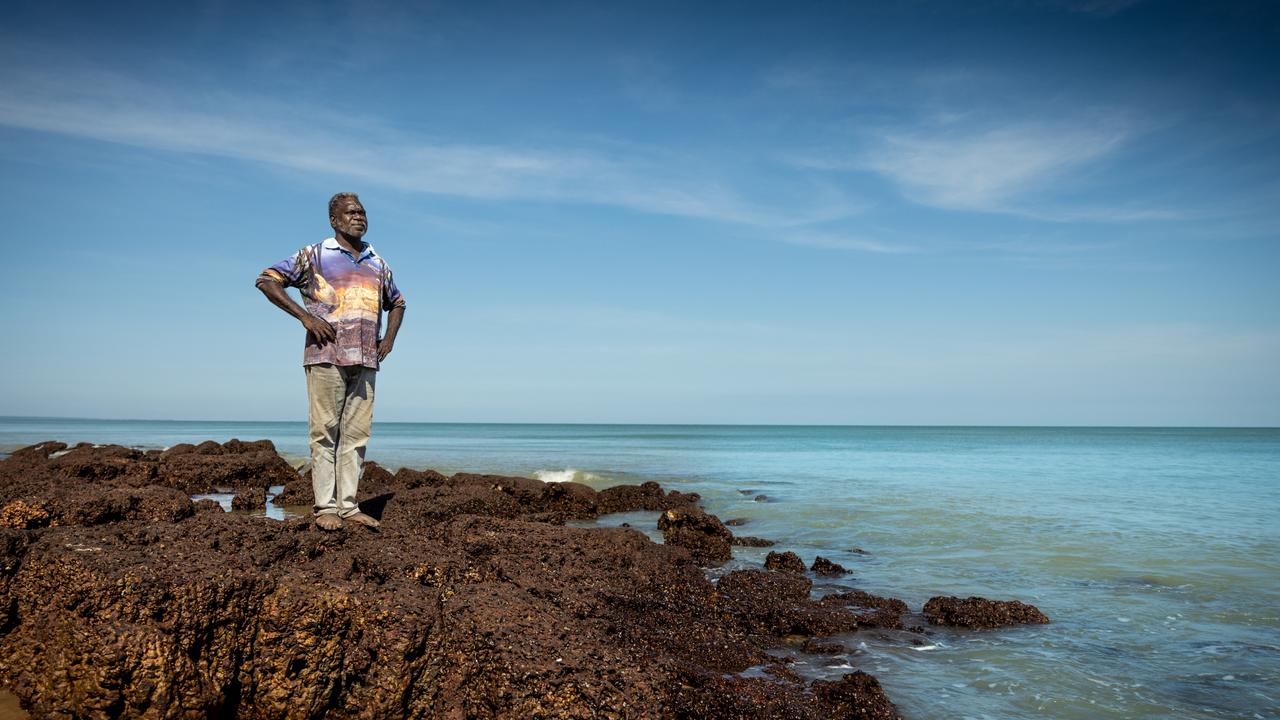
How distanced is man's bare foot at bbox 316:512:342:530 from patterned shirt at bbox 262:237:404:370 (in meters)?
1.16

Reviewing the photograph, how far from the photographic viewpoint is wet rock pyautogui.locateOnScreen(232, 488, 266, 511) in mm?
12086

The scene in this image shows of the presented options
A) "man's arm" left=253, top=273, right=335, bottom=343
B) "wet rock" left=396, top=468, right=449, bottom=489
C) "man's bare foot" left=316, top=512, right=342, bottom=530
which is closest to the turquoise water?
"wet rock" left=396, top=468, right=449, bottom=489

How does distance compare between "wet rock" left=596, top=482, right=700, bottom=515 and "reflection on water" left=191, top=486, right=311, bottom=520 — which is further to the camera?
"wet rock" left=596, top=482, right=700, bottom=515

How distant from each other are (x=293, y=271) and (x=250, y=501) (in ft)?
26.3

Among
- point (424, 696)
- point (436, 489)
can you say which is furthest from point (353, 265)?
point (436, 489)

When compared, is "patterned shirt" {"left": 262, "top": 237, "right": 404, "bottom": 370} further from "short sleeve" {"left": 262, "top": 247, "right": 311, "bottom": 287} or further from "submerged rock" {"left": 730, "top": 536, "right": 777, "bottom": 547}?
"submerged rock" {"left": 730, "top": 536, "right": 777, "bottom": 547}

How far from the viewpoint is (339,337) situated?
5.80 m

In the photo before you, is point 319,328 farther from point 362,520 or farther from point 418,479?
point 418,479

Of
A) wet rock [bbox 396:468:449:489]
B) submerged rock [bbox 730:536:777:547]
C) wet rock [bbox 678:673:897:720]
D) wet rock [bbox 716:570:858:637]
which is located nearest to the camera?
wet rock [bbox 678:673:897:720]

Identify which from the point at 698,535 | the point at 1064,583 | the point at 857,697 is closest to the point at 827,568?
the point at 698,535

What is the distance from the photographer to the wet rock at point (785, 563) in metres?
9.49

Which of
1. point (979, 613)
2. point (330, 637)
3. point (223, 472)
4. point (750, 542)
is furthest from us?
point (223, 472)

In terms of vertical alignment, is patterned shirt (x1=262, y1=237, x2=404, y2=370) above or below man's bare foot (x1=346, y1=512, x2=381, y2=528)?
above

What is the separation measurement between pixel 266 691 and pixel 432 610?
2.98 feet
